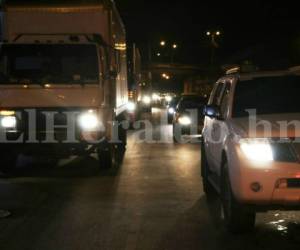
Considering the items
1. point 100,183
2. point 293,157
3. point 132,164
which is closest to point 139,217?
point 293,157

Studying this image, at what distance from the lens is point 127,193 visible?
10.7m

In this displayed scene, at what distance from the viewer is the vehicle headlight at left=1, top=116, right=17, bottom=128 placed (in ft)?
41.3

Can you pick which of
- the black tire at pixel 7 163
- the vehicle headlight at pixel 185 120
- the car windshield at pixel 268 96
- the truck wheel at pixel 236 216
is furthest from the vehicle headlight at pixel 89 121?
the vehicle headlight at pixel 185 120

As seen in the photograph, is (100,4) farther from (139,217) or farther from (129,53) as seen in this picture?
(129,53)

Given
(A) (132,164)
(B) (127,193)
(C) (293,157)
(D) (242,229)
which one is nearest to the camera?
(C) (293,157)

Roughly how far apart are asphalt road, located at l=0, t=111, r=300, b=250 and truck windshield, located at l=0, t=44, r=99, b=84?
1985 mm

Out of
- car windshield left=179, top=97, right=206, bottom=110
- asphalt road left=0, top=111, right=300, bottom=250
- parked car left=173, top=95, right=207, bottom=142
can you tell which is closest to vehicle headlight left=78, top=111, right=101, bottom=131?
asphalt road left=0, top=111, right=300, bottom=250

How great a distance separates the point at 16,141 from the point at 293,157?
7.00 metres

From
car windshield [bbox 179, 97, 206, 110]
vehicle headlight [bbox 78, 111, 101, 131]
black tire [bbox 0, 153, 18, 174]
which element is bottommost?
black tire [bbox 0, 153, 18, 174]

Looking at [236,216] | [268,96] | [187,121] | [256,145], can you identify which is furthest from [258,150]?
[187,121]

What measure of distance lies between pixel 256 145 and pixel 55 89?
630 cm

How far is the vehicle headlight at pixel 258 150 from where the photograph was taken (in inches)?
281

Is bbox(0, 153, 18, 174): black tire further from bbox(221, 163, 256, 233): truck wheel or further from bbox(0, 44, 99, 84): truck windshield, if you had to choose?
bbox(221, 163, 256, 233): truck wheel

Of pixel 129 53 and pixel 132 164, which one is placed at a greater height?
pixel 129 53
